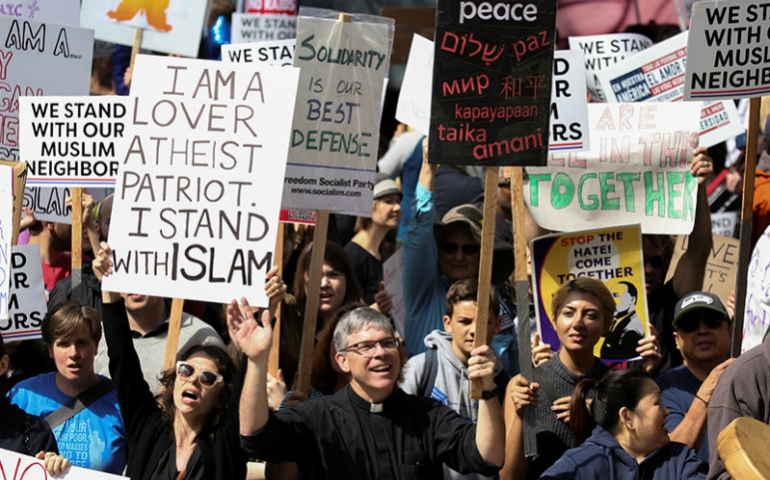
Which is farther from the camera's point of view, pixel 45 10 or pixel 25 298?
pixel 45 10

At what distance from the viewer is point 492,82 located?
244 inches

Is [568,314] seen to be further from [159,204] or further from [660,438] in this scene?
[159,204]

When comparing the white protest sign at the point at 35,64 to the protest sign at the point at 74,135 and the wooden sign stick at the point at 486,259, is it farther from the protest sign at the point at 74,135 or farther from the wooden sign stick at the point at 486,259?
the wooden sign stick at the point at 486,259

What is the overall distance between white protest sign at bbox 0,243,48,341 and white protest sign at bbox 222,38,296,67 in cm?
200

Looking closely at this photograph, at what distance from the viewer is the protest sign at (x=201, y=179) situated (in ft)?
19.6

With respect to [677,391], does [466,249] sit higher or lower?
higher

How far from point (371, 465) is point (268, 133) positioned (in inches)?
62.7

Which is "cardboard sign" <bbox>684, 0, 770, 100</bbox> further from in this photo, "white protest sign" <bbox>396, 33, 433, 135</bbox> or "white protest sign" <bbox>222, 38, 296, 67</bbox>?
"white protest sign" <bbox>222, 38, 296, 67</bbox>

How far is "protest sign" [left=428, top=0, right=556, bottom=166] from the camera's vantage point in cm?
619

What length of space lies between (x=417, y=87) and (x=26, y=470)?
385cm

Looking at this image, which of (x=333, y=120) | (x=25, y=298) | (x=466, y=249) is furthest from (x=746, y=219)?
(x=25, y=298)

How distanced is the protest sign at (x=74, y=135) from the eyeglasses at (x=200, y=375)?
6.35 ft

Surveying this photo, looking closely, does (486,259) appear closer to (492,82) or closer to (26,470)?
(492,82)

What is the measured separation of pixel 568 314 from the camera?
688cm
